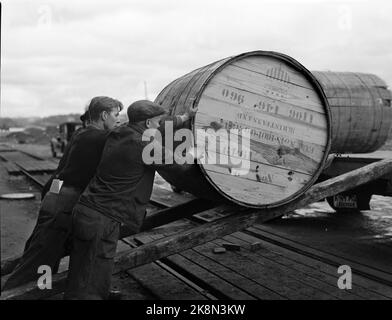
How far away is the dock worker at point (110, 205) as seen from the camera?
340 cm

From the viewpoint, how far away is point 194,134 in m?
3.58

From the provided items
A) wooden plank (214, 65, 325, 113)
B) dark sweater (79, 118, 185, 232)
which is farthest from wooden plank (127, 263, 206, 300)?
wooden plank (214, 65, 325, 113)

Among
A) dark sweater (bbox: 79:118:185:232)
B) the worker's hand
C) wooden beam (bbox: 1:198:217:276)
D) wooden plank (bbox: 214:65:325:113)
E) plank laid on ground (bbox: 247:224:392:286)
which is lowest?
plank laid on ground (bbox: 247:224:392:286)

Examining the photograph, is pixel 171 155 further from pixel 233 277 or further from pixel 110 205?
pixel 233 277

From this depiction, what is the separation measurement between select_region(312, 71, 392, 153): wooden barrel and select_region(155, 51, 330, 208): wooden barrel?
1.58m

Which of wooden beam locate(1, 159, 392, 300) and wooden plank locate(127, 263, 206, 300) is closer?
wooden beam locate(1, 159, 392, 300)

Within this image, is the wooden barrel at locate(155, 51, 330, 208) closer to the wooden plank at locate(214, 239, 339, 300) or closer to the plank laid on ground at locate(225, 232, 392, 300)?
the wooden plank at locate(214, 239, 339, 300)

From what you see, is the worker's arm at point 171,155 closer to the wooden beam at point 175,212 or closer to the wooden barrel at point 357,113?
the wooden beam at point 175,212

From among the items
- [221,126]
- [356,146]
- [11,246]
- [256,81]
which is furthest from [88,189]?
[11,246]

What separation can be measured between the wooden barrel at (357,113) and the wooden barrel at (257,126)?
1.58 meters

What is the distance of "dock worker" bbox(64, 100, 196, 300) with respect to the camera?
340cm

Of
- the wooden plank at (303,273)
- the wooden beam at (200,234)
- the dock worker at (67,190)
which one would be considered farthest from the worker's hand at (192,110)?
the wooden plank at (303,273)
